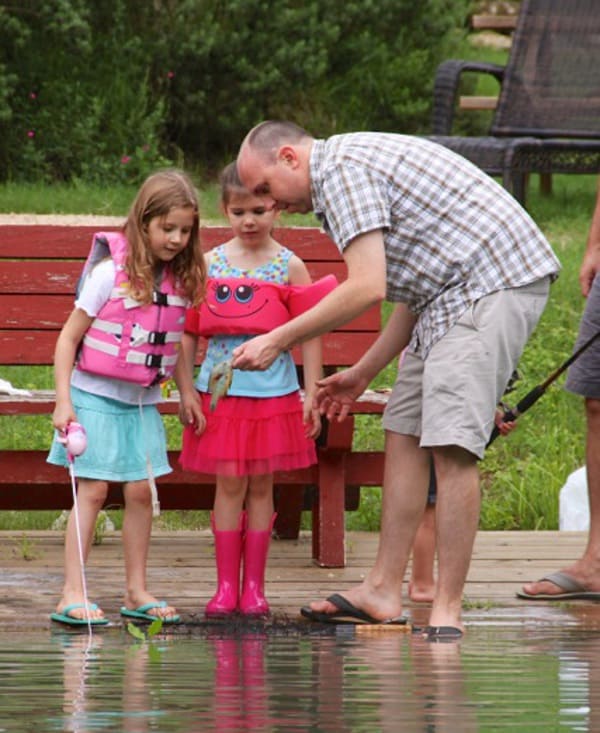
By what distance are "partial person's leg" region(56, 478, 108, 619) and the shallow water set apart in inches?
8.5

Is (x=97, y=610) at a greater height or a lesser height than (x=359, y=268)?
lesser

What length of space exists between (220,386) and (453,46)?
535 inches

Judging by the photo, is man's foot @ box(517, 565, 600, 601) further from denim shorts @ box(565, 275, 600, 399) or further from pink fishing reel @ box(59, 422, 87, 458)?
pink fishing reel @ box(59, 422, 87, 458)

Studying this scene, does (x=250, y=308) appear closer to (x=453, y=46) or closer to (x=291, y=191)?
(x=291, y=191)

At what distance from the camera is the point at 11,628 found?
5.10 m

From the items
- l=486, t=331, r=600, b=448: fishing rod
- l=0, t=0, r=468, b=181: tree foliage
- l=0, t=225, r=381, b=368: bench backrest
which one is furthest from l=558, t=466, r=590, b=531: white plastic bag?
l=0, t=0, r=468, b=181: tree foliage

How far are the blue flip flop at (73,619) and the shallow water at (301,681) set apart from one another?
0.08 metres

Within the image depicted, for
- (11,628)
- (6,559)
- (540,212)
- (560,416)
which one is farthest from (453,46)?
(11,628)

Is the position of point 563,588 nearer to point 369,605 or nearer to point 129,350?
point 369,605

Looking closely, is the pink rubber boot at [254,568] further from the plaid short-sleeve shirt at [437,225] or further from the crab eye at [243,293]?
the plaid short-sleeve shirt at [437,225]

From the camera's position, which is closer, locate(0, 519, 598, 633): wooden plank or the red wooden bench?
locate(0, 519, 598, 633): wooden plank

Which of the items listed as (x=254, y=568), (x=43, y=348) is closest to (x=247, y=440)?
(x=254, y=568)

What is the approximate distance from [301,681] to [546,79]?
29.4 ft

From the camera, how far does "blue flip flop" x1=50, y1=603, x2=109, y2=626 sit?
5121mm
